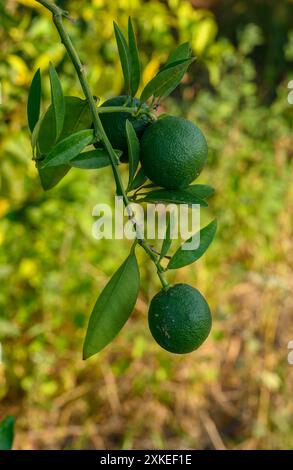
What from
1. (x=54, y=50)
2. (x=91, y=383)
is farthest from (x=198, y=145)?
(x=91, y=383)

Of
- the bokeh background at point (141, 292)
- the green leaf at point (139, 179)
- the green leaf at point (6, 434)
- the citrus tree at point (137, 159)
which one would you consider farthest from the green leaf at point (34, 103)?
the bokeh background at point (141, 292)

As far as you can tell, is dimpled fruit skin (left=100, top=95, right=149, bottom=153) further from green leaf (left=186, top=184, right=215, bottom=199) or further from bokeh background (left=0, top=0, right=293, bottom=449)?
bokeh background (left=0, top=0, right=293, bottom=449)

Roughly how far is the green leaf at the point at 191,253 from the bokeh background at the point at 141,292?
875mm

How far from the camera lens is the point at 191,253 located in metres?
0.57

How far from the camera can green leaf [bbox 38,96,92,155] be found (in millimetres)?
604

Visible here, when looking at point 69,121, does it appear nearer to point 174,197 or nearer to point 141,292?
point 174,197

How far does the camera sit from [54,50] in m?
1.53

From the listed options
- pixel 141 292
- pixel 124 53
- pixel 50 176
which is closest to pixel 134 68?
pixel 124 53

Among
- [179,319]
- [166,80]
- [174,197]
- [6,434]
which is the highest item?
[166,80]

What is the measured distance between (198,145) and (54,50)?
1032 millimetres

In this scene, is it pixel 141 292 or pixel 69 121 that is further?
pixel 141 292

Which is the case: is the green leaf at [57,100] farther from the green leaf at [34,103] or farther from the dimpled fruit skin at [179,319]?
the dimpled fruit skin at [179,319]

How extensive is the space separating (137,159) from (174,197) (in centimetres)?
5

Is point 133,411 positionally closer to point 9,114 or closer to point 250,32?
point 9,114
